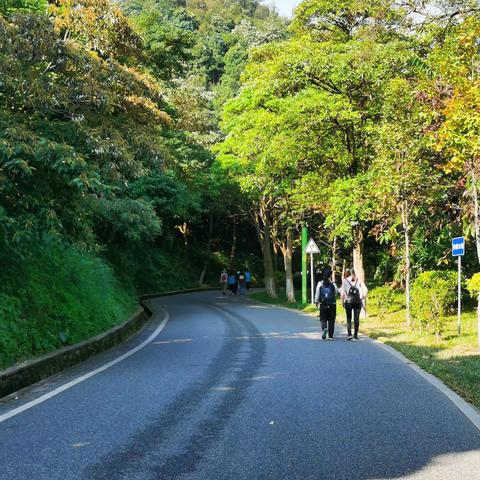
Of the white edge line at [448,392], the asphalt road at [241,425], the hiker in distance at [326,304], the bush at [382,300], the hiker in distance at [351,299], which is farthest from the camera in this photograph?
the bush at [382,300]

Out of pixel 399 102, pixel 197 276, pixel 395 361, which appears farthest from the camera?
pixel 197 276

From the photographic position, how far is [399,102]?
17.6 m

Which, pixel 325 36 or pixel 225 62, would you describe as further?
pixel 225 62

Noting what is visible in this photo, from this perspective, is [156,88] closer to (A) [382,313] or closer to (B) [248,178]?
(A) [382,313]

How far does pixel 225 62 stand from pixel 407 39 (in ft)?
196

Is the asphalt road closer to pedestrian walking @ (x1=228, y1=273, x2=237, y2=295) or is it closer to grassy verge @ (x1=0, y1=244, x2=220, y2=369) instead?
grassy verge @ (x1=0, y1=244, x2=220, y2=369)

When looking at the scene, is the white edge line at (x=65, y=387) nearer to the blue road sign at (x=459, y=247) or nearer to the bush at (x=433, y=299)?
the bush at (x=433, y=299)

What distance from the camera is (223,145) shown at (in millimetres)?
30453

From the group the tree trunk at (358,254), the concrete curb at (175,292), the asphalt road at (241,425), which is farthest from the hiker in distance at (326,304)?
the concrete curb at (175,292)

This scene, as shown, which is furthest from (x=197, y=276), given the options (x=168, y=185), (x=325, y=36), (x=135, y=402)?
(x=135, y=402)

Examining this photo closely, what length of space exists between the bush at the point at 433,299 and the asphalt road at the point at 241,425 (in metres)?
4.60

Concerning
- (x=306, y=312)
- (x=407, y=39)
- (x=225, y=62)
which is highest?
(x=225, y=62)

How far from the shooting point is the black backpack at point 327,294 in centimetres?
1443

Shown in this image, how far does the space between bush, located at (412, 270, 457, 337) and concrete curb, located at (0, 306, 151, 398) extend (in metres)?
7.70
